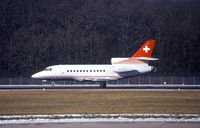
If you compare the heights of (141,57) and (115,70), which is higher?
(141,57)

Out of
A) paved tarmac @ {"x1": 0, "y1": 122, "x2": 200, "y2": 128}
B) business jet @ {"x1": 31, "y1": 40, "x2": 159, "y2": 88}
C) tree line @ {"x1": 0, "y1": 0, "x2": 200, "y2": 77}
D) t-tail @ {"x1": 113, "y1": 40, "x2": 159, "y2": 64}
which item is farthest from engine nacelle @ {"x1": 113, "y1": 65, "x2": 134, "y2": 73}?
tree line @ {"x1": 0, "y1": 0, "x2": 200, "y2": 77}

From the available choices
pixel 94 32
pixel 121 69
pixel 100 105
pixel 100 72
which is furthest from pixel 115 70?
pixel 94 32

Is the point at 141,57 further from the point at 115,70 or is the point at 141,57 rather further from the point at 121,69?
the point at 115,70

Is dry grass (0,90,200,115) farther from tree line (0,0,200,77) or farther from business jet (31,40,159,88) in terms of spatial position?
tree line (0,0,200,77)

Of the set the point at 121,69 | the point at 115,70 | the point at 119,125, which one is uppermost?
the point at 121,69

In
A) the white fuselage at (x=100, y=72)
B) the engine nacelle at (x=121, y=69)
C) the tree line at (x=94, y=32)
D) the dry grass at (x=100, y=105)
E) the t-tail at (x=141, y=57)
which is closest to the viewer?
the dry grass at (x=100, y=105)

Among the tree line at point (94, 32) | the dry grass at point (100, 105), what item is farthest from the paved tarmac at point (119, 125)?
the tree line at point (94, 32)

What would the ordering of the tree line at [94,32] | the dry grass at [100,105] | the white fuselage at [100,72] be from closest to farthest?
the dry grass at [100,105]
the white fuselage at [100,72]
the tree line at [94,32]

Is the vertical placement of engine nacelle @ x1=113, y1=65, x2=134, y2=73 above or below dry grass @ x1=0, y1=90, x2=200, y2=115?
above

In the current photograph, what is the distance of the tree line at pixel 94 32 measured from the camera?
250 ft

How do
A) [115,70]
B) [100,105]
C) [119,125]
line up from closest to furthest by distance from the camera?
[119,125] < [100,105] < [115,70]

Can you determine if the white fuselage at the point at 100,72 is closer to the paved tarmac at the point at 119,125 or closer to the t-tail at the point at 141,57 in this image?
the t-tail at the point at 141,57

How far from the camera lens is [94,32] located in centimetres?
8425

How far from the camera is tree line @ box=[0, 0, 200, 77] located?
76.3 m
